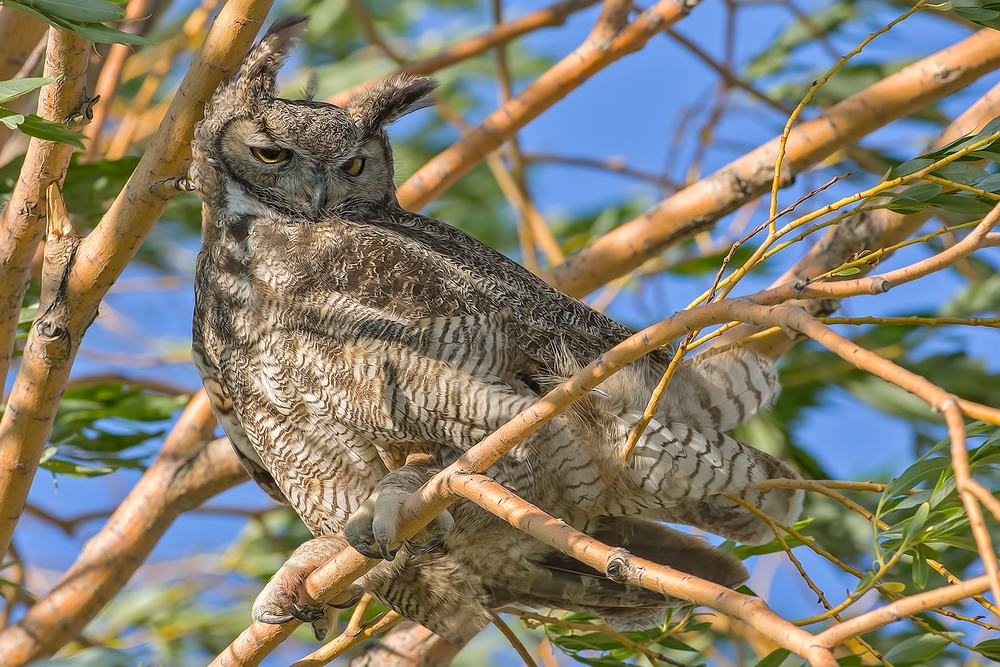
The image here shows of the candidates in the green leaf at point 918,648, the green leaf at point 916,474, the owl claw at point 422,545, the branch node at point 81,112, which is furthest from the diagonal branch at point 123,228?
the green leaf at point 918,648

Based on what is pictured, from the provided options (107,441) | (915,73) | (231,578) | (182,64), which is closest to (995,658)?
(915,73)

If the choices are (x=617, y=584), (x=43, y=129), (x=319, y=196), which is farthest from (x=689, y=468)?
(x=43, y=129)

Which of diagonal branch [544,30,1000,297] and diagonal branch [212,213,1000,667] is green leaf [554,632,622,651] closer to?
diagonal branch [212,213,1000,667]

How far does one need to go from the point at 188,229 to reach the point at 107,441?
1941mm

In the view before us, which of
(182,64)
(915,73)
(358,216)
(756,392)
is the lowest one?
(756,392)

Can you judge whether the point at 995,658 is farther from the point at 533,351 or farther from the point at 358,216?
the point at 358,216

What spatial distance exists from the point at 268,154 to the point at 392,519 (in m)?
0.94

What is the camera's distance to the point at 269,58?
7.32 ft

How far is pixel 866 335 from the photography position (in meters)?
3.18

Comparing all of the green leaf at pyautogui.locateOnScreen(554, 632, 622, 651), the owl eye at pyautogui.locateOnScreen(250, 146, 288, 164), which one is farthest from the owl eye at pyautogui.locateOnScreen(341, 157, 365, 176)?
the green leaf at pyautogui.locateOnScreen(554, 632, 622, 651)

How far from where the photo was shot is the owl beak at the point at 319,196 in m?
→ 2.13

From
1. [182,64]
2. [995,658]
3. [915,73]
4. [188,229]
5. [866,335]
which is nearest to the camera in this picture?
[995,658]

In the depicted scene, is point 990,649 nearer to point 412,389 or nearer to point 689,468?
point 689,468

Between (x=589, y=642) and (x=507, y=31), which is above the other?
(x=507, y=31)
